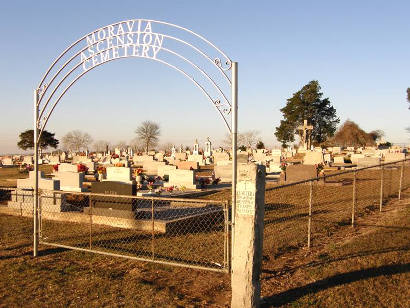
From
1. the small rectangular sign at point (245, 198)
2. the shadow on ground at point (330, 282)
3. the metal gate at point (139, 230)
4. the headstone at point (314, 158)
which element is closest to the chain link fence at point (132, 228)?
the metal gate at point (139, 230)

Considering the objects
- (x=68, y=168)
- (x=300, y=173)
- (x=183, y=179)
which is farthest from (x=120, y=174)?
(x=68, y=168)

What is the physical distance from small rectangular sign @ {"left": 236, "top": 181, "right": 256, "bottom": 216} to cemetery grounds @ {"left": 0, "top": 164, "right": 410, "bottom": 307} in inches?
50.2

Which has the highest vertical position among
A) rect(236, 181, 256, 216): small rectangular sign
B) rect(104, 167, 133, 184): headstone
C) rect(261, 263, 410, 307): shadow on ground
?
rect(236, 181, 256, 216): small rectangular sign

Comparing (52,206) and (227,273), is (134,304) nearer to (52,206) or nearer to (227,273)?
(227,273)

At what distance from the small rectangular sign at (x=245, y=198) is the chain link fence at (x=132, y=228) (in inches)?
34.7

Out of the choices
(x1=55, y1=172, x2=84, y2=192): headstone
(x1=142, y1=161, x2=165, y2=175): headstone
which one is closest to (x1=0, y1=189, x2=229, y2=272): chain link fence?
(x1=55, y1=172, x2=84, y2=192): headstone

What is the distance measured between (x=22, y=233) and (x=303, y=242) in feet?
23.0

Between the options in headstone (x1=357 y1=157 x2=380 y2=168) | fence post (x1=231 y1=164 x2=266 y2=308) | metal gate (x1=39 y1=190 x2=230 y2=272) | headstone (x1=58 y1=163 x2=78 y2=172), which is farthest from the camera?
headstone (x1=357 y1=157 x2=380 y2=168)

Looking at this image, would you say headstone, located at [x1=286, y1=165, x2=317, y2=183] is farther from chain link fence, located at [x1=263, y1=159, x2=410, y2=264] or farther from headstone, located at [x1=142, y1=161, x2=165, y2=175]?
headstone, located at [x1=142, y1=161, x2=165, y2=175]

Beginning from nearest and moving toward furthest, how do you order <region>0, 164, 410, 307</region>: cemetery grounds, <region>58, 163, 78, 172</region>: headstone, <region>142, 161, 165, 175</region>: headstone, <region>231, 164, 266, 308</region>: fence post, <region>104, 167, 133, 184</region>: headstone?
<region>231, 164, 266, 308</region>: fence post → <region>0, 164, 410, 307</region>: cemetery grounds → <region>104, 167, 133, 184</region>: headstone → <region>58, 163, 78, 172</region>: headstone → <region>142, 161, 165, 175</region>: headstone

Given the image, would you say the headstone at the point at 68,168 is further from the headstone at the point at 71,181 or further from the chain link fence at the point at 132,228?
the chain link fence at the point at 132,228

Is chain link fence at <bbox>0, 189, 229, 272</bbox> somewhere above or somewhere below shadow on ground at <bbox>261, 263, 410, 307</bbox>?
below

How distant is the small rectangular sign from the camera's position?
15.7ft

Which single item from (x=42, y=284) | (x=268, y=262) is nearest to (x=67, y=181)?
(x=42, y=284)
